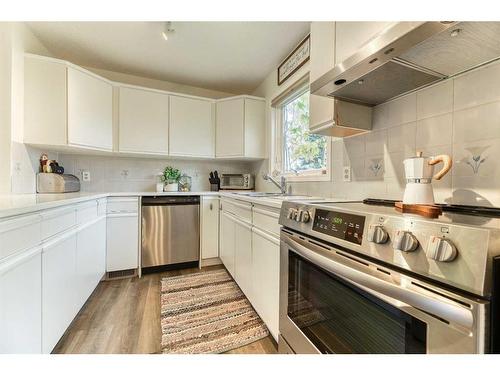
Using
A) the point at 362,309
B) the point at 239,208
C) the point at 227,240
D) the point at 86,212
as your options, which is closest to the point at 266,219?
the point at 239,208

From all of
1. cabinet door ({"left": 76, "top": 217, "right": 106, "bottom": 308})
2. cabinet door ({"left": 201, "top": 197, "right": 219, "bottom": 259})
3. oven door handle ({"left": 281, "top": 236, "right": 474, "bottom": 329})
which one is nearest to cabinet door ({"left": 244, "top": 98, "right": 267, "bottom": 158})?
cabinet door ({"left": 201, "top": 197, "right": 219, "bottom": 259})

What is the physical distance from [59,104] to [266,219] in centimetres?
221

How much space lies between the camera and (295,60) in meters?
2.11

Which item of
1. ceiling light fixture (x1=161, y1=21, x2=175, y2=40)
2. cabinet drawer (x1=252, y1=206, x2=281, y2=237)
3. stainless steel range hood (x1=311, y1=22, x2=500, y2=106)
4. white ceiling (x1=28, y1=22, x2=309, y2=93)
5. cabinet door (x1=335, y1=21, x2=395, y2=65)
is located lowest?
cabinet drawer (x1=252, y1=206, x2=281, y2=237)

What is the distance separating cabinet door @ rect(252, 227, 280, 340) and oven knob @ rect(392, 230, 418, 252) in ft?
2.41

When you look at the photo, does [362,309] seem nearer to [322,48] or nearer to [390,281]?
[390,281]

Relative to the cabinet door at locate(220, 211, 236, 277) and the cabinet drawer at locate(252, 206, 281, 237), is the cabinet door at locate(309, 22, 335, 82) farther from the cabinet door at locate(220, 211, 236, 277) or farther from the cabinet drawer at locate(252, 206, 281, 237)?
the cabinet door at locate(220, 211, 236, 277)

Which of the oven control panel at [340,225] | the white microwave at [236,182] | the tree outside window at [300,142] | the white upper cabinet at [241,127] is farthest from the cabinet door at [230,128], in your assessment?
the oven control panel at [340,225]

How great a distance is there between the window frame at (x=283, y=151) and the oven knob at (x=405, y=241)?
1178 mm

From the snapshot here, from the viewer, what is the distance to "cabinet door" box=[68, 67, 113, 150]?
6.86 feet

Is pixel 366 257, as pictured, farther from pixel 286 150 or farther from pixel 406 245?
pixel 286 150

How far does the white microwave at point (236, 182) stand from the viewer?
300cm

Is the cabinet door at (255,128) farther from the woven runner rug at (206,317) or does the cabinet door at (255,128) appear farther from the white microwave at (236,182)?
the woven runner rug at (206,317)

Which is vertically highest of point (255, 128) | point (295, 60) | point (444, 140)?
point (295, 60)
